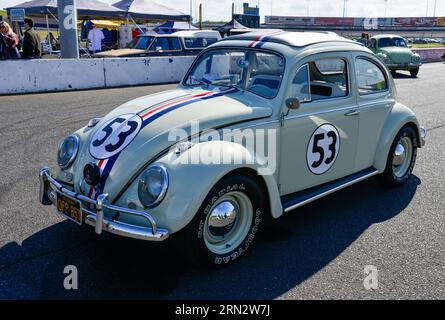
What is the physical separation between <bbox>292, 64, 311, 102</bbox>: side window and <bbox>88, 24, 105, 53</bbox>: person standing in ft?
69.6

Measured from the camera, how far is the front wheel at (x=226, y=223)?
10.2ft

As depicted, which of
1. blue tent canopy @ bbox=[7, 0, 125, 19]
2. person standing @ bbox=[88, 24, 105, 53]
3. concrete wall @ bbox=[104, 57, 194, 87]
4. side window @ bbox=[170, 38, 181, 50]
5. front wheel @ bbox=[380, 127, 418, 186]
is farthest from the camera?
person standing @ bbox=[88, 24, 105, 53]

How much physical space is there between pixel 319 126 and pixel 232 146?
1077 mm

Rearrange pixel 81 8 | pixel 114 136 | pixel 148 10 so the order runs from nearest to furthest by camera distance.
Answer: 1. pixel 114 136
2. pixel 81 8
3. pixel 148 10

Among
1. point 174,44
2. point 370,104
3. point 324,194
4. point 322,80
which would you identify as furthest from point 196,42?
point 324,194

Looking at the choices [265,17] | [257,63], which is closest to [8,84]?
[257,63]

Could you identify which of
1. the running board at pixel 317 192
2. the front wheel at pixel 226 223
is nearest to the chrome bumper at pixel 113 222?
the front wheel at pixel 226 223

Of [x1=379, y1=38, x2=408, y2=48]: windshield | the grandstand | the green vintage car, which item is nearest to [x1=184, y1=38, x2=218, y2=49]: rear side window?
the green vintage car

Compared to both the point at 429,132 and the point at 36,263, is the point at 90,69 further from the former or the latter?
the point at 36,263

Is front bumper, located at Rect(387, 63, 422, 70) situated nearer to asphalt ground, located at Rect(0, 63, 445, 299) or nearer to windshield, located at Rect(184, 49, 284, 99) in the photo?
asphalt ground, located at Rect(0, 63, 445, 299)

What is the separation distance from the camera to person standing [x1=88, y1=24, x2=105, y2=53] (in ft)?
76.8

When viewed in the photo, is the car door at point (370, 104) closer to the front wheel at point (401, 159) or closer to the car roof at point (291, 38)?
the front wheel at point (401, 159)

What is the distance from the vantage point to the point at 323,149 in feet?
13.3

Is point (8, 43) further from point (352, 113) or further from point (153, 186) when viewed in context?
point (153, 186)
